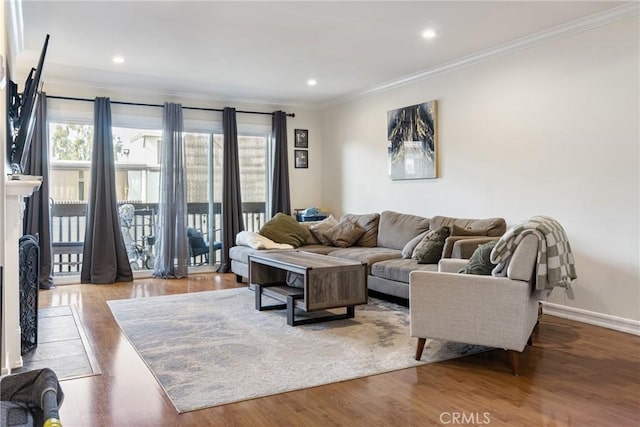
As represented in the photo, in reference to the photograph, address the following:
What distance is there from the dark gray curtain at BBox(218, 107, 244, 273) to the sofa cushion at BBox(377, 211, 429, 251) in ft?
7.25

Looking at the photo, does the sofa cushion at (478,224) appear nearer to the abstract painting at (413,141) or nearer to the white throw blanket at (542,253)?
the abstract painting at (413,141)

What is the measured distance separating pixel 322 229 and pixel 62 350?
3611 mm

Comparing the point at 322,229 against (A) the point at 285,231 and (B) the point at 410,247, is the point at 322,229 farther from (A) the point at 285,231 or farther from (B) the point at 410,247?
(B) the point at 410,247

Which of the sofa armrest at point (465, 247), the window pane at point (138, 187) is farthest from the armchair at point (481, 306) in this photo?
the window pane at point (138, 187)

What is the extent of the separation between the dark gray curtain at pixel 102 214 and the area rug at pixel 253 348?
5.14 ft

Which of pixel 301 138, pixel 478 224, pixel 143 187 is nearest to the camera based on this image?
pixel 478 224

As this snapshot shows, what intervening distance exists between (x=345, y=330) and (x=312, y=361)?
30.3 inches

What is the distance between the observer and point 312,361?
3.20 meters

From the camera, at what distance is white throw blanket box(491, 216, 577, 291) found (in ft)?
9.52

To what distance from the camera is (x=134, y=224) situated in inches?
268

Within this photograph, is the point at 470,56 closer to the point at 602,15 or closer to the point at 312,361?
the point at 602,15

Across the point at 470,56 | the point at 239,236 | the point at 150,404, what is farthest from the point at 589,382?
the point at 239,236

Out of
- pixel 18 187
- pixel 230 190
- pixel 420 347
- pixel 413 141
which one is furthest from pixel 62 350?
pixel 413 141
